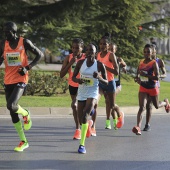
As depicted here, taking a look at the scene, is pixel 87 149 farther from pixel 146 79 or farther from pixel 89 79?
pixel 146 79

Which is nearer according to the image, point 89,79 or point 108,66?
point 89,79

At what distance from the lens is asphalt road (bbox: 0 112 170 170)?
7.64 m

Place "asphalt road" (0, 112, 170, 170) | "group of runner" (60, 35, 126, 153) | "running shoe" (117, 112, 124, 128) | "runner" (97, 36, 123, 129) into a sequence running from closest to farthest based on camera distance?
"asphalt road" (0, 112, 170, 170) < "group of runner" (60, 35, 126, 153) < "runner" (97, 36, 123, 129) < "running shoe" (117, 112, 124, 128)

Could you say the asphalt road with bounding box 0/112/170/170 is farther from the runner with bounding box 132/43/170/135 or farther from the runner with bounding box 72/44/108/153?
the runner with bounding box 72/44/108/153

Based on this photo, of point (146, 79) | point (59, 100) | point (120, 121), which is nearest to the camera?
point (146, 79)

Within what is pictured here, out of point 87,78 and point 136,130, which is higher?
point 87,78

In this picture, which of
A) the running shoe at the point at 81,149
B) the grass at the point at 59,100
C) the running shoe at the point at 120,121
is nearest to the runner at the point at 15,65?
the running shoe at the point at 81,149

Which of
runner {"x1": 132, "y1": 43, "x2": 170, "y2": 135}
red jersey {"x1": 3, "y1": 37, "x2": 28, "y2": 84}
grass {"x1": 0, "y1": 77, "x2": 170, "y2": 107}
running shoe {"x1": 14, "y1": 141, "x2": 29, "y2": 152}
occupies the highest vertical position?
red jersey {"x1": 3, "y1": 37, "x2": 28, "y2": 84}

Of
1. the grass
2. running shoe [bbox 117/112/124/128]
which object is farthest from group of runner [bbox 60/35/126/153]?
the grass

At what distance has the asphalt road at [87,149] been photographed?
7.64 m

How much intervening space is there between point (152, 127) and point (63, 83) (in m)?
6.60

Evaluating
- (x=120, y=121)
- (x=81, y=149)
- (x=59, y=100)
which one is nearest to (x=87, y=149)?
(x=81, y=149)

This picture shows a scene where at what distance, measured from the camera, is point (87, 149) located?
8898mm

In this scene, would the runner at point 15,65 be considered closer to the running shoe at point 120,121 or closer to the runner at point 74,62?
the runner at point 74,62
